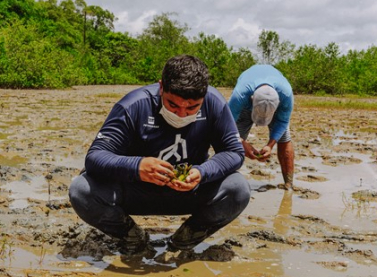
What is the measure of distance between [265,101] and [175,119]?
62.7 inches

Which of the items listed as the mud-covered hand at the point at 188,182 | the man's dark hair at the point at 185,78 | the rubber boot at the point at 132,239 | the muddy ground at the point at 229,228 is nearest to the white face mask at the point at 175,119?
the man's dark hair at the point at 185,78

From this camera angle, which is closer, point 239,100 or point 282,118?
point 239,100

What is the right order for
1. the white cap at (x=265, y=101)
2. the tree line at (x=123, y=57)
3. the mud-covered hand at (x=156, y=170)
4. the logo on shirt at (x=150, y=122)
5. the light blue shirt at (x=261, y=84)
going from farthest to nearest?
the tree line at (x=123, y=57) < the light blue shirt at (x=261, y=84) < the white cap at (x=265, y=101) < the logo on shirt at (x=150, y=122) < the mud-covered hand at (x=156, y=170)

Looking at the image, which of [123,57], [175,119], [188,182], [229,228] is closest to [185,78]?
[175,119]

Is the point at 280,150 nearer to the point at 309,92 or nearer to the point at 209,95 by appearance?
the point at 209,95

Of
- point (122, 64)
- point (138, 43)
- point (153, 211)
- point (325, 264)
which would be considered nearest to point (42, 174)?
point (153, 211)

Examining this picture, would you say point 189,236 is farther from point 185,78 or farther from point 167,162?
point 185,78

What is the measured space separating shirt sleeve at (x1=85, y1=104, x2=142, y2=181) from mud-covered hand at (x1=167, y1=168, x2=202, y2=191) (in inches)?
7.9

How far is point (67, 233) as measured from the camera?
3.36 meters

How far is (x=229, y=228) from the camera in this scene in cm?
379

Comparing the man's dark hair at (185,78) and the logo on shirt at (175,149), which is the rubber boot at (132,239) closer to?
the logo on shirt at (175,149)

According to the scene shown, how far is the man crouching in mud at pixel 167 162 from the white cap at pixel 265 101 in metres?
1.27

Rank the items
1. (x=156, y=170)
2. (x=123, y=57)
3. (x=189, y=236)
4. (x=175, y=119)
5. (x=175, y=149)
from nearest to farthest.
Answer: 1. (x=156, y=170)
2. (x=175, y=119)
3. (x=175, y=149)
4. (x=189, y=236)
5. (x=123, y=57)

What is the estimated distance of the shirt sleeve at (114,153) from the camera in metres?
2.75
